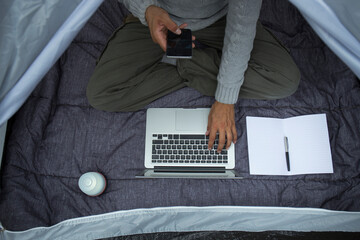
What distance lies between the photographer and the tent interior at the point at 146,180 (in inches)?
35.3

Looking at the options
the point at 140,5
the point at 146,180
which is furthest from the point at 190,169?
the point at 140,5

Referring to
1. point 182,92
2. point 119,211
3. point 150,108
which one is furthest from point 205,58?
point 119,211

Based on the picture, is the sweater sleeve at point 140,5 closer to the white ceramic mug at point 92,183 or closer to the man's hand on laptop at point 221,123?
the man's hand on laptop at point 221,123

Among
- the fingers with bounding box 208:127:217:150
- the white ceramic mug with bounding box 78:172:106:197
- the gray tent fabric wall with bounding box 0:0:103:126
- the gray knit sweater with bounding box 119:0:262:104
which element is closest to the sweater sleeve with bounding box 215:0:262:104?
the gray knit sweater with bounding box 119:0:262:104

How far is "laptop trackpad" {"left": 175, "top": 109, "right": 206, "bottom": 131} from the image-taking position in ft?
3.15

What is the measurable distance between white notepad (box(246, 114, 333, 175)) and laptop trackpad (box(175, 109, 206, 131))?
20 cm

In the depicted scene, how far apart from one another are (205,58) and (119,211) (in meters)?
0.69

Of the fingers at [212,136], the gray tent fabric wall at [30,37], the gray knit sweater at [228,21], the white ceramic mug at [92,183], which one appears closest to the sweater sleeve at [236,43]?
the gray knit sweater at [228,21]

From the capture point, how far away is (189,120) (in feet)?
3.18

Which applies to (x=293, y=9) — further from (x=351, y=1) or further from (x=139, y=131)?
(x=139, y=131)

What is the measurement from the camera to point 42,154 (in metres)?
0.97

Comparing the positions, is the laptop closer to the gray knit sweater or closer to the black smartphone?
the gray knit sweater

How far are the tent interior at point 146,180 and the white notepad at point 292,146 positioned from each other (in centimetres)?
3

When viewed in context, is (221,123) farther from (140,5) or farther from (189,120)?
(140,5)
